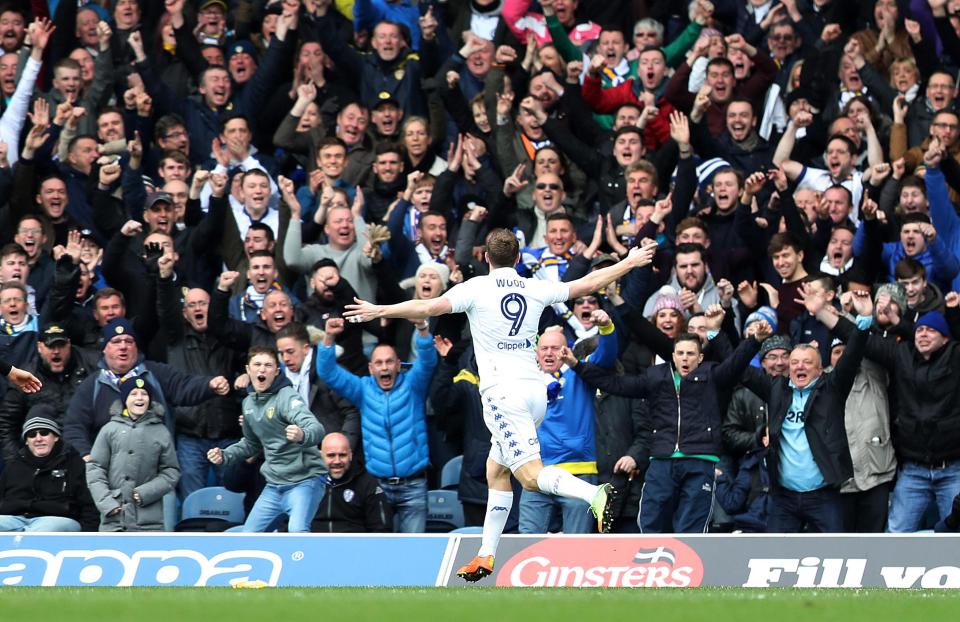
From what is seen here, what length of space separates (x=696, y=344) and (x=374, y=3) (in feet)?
23.7

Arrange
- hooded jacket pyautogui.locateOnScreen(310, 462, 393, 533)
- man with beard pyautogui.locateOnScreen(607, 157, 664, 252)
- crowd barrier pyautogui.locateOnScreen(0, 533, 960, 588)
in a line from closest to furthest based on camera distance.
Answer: crowd barrier pyautogui.locateOnScreen(0, 533, 960, 588), hooded jacket pyautogui.locateOnScreen(310, 462, 393, 533), man with beard pyautogui.locateOnScreen(607, 157, 664, 252)

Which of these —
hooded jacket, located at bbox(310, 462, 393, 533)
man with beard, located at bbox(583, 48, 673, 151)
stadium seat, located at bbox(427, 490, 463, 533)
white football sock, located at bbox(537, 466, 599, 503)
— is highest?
man with beard, located at bbox(583, 48, 673, 151)

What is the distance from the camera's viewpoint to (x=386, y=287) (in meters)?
15.5

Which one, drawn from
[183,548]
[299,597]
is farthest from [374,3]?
[299,597]

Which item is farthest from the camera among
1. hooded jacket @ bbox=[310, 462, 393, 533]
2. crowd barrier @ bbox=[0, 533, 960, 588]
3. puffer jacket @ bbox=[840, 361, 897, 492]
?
hooded jacket @ bbox=[310, 462, 393, 533]

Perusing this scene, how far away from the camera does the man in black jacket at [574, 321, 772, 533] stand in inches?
537

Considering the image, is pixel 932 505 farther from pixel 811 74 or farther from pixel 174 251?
pixel 174 251

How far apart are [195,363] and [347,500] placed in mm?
2211

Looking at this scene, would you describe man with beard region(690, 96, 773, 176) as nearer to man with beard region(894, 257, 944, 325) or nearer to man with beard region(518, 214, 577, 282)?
man with beard region(518, 214, 577, 282)

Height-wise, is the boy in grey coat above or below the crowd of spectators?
below

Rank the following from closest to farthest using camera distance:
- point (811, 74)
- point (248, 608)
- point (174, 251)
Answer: point (248, 608) → point (174, 251) → point (811, 74)

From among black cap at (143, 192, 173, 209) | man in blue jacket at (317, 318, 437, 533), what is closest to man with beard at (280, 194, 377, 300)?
black cap at (143, 192, 173, 209)

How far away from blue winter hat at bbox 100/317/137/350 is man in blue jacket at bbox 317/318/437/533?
1759mm

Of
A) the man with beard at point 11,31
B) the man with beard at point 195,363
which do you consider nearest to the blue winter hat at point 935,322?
the man with beard at point 195,363
